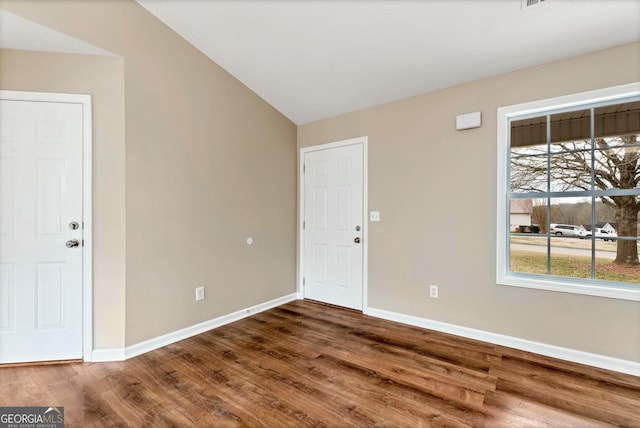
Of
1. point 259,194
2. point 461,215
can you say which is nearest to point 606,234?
point 461,215

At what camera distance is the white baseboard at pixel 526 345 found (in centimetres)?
226

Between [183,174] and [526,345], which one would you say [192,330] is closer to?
Answer: [183,174]

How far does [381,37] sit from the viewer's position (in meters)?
2.49

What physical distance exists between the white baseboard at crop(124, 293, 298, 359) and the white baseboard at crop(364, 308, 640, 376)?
4.78 feet

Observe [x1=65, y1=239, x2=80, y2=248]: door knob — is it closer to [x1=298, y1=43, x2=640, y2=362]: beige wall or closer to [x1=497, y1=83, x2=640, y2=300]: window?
[x1=298, y1=43, x2=640, y2=362]: beige wall

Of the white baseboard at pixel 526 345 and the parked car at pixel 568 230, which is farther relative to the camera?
the parked car at pixel 568 230

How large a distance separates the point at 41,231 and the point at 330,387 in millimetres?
2617

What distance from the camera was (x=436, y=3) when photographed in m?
2.12

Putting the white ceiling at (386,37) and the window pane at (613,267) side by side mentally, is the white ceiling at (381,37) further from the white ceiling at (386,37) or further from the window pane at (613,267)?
the window pane at (613,267)

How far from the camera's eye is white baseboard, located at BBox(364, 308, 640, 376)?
226cm

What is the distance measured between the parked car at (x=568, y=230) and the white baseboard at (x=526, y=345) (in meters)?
0.98

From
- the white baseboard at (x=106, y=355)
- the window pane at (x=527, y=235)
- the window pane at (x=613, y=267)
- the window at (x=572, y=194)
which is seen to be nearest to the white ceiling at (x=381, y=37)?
the window at (x=572, y=194)

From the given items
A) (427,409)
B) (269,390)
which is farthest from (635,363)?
(269,390)

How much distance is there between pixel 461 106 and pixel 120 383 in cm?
378
